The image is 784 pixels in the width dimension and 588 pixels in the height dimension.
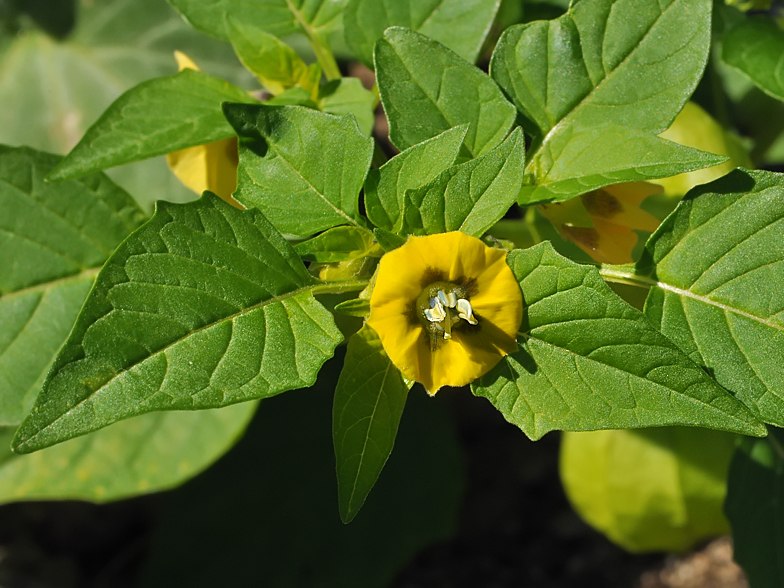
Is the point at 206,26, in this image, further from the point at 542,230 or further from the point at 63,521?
the point at 63,521

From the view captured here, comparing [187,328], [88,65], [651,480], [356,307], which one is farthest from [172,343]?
[88,65]

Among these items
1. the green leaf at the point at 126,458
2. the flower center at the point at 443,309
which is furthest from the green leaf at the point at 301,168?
the green leaf at the point at 126,458

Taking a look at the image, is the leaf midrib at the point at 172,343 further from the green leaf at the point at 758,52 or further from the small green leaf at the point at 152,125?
the green leaf at the point at 758,52

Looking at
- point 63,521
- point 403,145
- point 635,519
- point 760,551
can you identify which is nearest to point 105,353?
point 403,145

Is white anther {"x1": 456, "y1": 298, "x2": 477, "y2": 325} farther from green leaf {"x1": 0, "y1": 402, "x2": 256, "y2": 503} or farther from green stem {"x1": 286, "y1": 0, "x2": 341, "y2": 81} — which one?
green leaf {"x1": 0, "y1": 402, "x2": 256, "y2": 503}

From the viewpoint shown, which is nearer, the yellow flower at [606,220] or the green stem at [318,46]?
the yellow flower at [606,220]

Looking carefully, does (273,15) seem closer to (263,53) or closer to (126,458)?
(263,53)

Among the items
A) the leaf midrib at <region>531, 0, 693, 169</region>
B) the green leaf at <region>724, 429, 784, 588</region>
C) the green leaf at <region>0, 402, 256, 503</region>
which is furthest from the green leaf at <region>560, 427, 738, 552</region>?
the leaf midrib at <region>531, 0, 693, 169</region>
